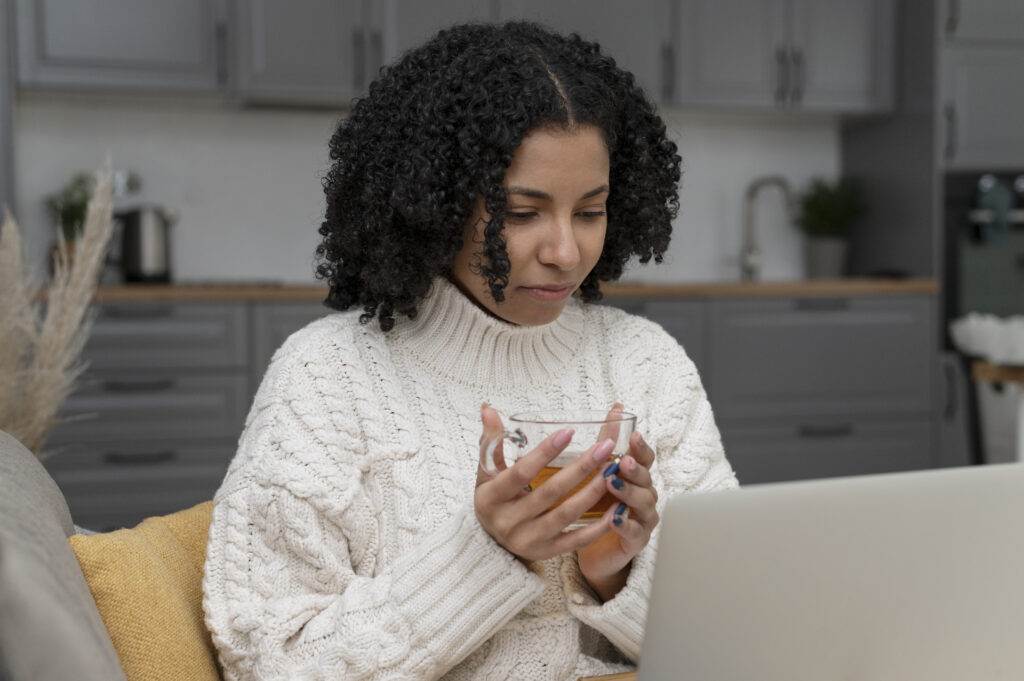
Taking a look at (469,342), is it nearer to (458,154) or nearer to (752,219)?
(458,154)

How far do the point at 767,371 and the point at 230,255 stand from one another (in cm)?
200

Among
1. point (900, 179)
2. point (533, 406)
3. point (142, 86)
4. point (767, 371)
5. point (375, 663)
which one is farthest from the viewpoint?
point (900, 179)

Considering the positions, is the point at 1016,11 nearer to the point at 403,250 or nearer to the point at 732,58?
the point at 732,58

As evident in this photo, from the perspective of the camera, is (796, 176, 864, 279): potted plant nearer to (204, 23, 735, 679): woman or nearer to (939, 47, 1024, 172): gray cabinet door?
(939, 47, 1024, 172): gray cabinet door

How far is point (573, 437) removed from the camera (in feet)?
2.62

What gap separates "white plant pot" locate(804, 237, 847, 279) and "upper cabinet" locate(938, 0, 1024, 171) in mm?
506

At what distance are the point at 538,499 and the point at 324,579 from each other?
0.95 feet

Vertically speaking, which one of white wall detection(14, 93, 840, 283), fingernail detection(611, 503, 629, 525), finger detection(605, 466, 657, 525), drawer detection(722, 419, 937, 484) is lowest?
drawer detection(722, 419, 937, 484)

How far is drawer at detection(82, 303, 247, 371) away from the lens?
10.3 ft

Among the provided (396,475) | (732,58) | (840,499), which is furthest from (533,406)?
(732,58)

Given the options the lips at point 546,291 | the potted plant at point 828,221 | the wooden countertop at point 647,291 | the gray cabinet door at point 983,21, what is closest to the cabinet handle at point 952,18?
the gray cabinet door at point 983,21

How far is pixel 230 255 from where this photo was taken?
3.82 meters

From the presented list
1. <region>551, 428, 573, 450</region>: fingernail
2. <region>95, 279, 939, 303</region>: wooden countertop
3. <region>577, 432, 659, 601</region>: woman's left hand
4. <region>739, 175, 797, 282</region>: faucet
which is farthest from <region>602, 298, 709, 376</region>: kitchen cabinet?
<region>551, 428, 573, 450</region>: fingernail

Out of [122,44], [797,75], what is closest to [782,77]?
[797,75]
